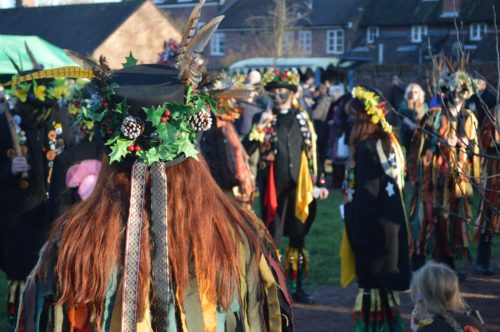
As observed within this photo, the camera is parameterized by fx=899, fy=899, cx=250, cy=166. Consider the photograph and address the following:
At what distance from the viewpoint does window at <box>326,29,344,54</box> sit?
59531 mm

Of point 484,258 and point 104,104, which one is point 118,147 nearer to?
point 104,104

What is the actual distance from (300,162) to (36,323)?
625cm

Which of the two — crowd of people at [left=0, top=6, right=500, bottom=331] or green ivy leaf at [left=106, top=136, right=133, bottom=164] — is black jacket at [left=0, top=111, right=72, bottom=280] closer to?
crowd of people at [left=0, top=6, right=500, bottom=331]

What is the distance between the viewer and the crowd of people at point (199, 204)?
3.03 metres

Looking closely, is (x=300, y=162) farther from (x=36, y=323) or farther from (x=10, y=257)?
(x=36, y=323)

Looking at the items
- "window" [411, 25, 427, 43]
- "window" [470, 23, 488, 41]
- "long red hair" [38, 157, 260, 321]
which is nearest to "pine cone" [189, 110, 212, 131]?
"long red hair" [38, 157, 260, 321]

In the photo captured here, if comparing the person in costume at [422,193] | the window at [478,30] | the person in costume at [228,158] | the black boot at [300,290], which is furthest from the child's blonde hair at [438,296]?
the window at [478,30]

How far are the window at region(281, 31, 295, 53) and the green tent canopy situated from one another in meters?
33.7

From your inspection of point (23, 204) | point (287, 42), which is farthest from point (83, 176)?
point (287, 42)

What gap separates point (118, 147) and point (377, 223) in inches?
168

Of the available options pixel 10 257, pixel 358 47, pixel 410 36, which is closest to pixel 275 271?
pixel 10 257

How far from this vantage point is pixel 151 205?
304cm

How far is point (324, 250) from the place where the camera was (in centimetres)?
1153

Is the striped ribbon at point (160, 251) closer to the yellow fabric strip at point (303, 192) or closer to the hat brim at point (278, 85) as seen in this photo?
the yellow fabric strip at point (303, 192)
